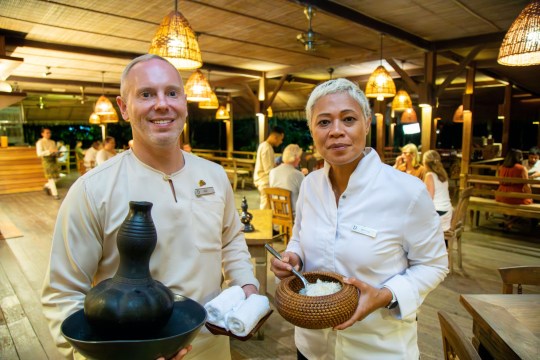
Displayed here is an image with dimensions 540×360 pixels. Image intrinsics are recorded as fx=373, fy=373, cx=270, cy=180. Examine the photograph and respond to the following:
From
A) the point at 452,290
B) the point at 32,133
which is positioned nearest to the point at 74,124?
the point at 32,133

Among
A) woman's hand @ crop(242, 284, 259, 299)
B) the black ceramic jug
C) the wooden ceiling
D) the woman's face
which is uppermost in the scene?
the wooden ceiling

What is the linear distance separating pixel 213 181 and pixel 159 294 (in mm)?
530

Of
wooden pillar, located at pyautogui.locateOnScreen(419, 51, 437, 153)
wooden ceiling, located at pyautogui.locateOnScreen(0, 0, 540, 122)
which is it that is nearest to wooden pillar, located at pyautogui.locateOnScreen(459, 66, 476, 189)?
wooden ceiling, located at pyautogui.locateOnScreen(0, 0, 540, 122)

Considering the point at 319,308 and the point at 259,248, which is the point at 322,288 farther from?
the point at 259,248

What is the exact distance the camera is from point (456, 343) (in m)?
1.18

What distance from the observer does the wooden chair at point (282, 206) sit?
4.58 meters

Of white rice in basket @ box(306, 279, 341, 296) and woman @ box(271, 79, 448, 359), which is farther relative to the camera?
woman @ box(271, 79, 448, 359)

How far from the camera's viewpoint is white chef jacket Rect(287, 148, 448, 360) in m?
1.25

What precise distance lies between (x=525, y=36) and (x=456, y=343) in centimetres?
253

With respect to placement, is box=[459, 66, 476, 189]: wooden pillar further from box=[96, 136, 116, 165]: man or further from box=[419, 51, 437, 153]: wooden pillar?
box=[96, 136, 116, 165]: man

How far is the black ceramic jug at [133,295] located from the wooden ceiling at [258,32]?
3755 mm

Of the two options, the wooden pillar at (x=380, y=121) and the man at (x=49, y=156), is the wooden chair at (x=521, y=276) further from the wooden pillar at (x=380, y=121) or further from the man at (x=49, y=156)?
the man at (x=49, y=156)

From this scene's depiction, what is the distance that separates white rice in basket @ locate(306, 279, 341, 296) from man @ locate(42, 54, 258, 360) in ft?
0.73

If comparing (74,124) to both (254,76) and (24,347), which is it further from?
(24,347)
